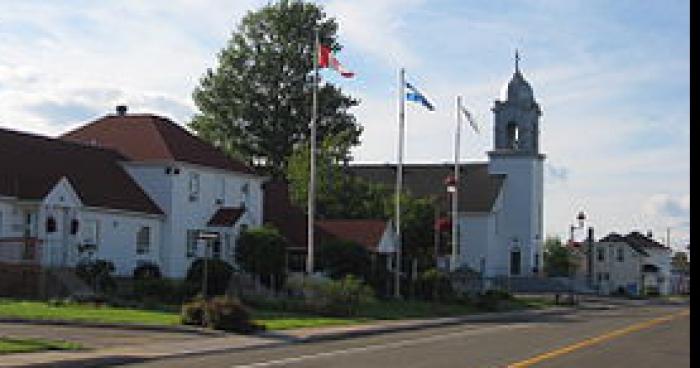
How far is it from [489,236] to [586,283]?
13157 millimetres

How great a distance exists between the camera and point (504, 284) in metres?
85.2

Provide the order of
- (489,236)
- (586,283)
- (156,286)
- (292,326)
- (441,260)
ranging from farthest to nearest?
1. (586,283)
2. (489,236)
3. (441,260)
4. (156,286)
5. (292,326)

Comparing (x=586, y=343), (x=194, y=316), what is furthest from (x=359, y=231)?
(x=586, y=343)

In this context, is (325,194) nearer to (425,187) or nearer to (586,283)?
(425,187)

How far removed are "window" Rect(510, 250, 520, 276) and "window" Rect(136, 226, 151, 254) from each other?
47281 millimetres

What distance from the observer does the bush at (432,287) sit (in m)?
55.7

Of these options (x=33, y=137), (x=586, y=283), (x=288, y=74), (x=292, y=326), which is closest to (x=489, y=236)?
(x=586, y=283)

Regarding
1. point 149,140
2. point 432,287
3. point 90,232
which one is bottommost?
point 432,287

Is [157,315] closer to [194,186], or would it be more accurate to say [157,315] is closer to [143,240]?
[143,240]

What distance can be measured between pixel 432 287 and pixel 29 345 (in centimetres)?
3560

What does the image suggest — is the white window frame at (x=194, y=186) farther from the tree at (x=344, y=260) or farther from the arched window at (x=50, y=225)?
the arched window at (x=50, y=225)

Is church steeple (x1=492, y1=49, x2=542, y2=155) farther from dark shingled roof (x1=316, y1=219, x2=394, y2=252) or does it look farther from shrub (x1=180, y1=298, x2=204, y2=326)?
shrub (x1=180, y1=298, x2=204, y2=326)

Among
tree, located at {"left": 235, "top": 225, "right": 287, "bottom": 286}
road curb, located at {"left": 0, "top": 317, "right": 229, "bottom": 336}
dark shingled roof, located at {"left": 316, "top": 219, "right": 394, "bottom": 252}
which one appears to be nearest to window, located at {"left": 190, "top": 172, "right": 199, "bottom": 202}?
tree, located at {"left": 235, "top": 225, "right": 287, "bottom": 286}

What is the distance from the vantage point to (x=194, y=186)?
5409 cm
